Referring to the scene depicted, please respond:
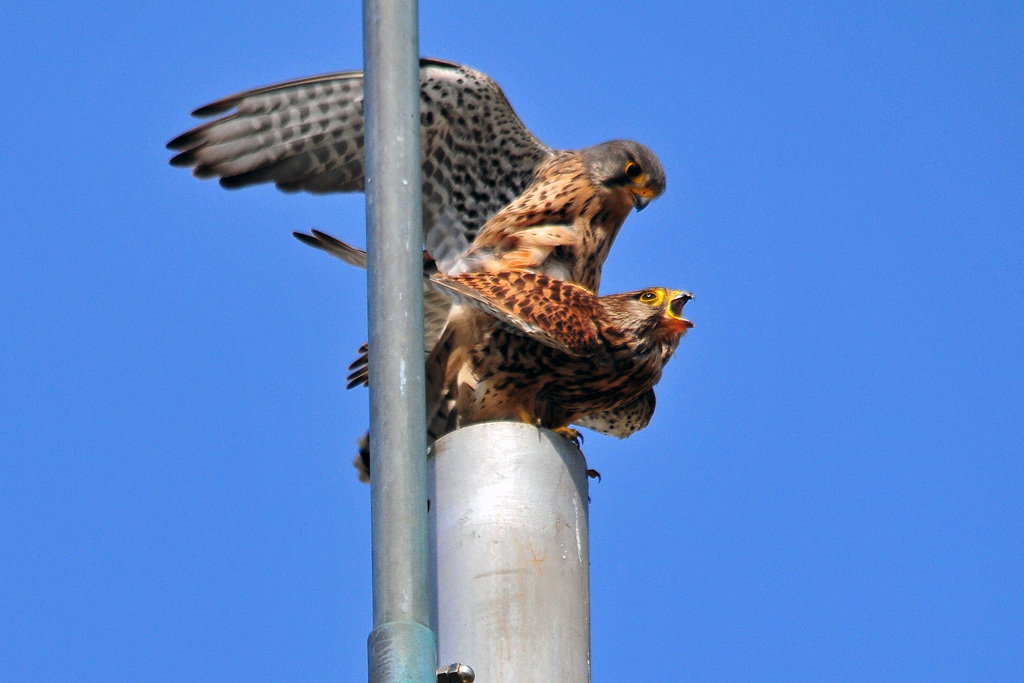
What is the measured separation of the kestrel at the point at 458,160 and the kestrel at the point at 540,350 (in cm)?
54

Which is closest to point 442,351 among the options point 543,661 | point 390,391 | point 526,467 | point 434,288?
point 434,288

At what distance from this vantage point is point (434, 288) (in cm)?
484

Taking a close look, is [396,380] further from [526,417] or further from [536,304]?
[526,417]

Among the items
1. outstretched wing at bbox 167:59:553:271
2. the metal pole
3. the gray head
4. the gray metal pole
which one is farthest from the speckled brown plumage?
the metal pole

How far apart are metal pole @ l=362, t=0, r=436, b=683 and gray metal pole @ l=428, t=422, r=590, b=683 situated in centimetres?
76

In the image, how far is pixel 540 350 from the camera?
4.98 m

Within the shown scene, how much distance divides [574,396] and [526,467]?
1885mm

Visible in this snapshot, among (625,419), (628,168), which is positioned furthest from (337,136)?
(625,419)

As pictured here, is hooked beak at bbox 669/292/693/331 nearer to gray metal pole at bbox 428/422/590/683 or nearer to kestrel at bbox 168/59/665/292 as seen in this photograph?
kestrel at bbox 168/59/665/292

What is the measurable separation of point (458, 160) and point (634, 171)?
0.74 meters

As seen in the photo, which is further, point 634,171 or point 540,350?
point 634,171

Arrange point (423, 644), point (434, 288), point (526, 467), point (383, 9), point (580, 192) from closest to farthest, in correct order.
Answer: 1. point (423, 644)
2. point (383, 9)
3. point (526, 467)
4. point (434, 288)
5. point (580, 192)

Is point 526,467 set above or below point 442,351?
below

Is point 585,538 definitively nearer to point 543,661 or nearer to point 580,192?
point 543,661
